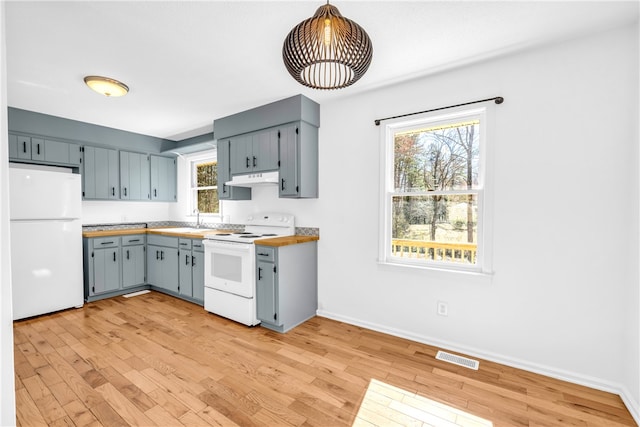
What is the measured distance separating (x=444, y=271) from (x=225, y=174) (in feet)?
9.20

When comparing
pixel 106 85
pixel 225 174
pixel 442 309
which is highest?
pixel 106 85

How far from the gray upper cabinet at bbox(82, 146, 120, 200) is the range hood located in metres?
1.97

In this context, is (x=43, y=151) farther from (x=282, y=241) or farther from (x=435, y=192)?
(x=435, y=192)

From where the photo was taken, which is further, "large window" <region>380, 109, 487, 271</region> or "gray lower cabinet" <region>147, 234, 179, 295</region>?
"gray lower cabinet" <region>147, 234, 179, 295</region>

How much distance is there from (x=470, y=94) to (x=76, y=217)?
4.53m

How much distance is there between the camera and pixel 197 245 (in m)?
3.70

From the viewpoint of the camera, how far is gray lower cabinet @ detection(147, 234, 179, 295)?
3977 mm

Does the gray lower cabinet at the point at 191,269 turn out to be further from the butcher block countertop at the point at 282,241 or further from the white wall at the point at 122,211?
the white wall at the point at 122,211

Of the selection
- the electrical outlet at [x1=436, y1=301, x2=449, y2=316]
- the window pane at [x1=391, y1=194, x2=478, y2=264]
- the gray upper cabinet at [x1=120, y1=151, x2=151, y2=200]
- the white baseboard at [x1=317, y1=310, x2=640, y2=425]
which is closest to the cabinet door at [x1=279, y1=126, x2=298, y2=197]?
the window pane at [x1=391, y1=194, x2=478, y2=264]

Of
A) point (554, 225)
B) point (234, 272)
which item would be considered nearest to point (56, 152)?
point (234, 272)

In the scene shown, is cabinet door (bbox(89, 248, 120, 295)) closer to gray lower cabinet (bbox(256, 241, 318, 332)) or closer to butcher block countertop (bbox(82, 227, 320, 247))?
butcher block countertop (bbox(82, 227, 320, 247))

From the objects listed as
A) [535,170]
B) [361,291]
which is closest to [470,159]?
[535,170]

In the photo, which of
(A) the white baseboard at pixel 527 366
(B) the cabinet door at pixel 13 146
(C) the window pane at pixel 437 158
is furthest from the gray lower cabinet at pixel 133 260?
(C) the window pane at pixel 437 158

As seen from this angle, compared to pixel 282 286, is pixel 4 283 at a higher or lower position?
higher
